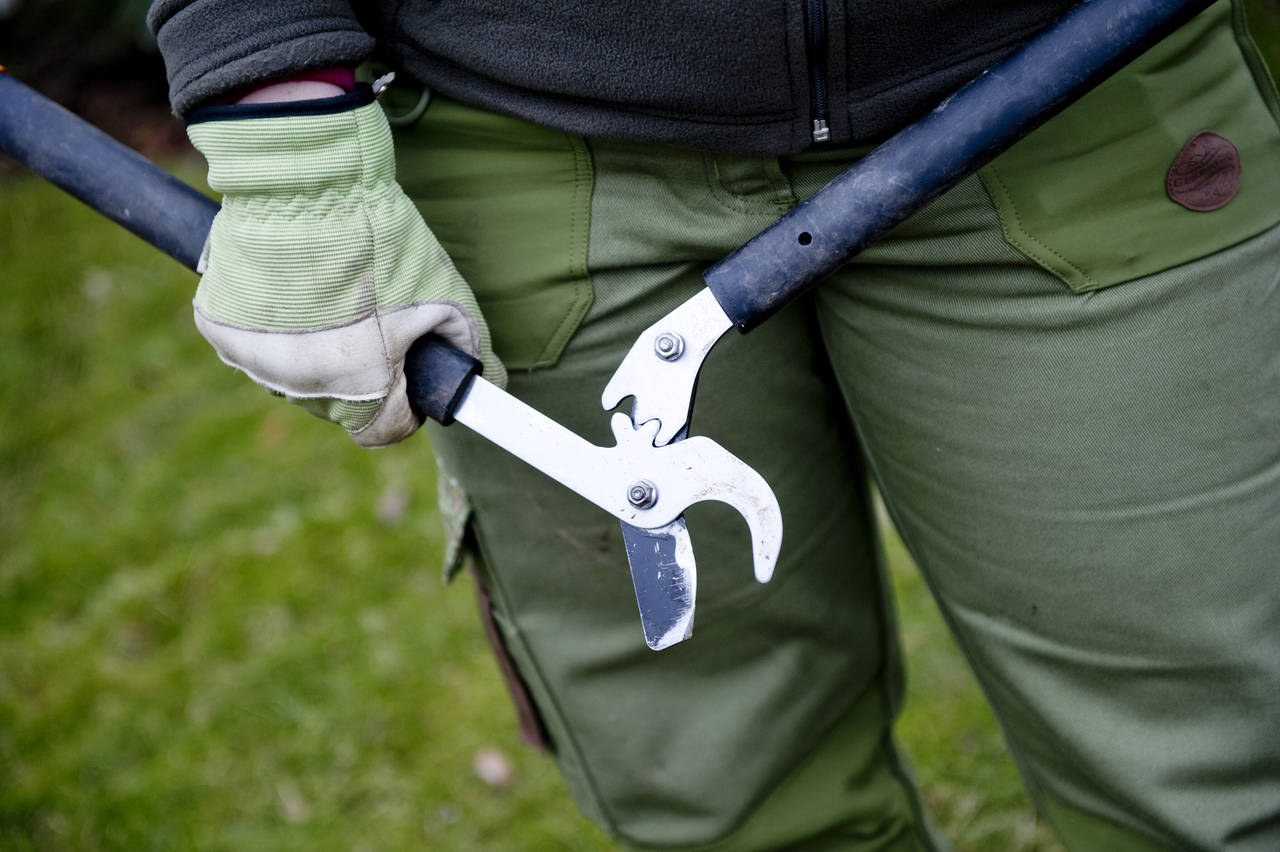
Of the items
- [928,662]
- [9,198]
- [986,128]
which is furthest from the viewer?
[9,198]

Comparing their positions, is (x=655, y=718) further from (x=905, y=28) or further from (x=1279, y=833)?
(x=905, y=28)

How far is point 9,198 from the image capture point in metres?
4.29

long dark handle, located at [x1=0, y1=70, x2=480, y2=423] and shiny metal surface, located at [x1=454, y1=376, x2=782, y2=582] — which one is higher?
shiny metal surface, located at [x1=454, y1=376, x2=782, y2=582]

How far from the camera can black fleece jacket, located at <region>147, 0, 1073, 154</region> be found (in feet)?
2.91

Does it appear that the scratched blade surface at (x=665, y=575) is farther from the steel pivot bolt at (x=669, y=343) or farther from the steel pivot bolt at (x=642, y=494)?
the steel pivot bolt at (x=669, y=343)

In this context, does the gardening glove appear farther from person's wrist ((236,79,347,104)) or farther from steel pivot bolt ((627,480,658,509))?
steel pivot bolt ((627,480,658,509))

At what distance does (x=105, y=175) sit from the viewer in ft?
3.67

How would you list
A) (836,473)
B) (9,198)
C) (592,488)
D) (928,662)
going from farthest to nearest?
(9,198), (928,662), (836,473), (592,488)

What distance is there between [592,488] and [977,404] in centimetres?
35

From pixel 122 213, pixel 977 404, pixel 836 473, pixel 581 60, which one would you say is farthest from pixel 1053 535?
pixel 122 213

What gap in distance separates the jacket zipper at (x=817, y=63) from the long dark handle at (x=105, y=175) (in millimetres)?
428

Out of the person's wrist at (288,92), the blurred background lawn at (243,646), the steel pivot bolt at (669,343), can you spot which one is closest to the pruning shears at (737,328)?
the steel pivot bolt at (669,343)

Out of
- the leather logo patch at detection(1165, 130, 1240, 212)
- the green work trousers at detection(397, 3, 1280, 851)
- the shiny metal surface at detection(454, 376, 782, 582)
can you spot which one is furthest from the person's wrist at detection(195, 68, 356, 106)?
the leather logo patch at detection(1165, 130, 1240, 212)

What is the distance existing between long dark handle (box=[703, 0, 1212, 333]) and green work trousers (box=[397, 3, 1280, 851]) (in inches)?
3.6
